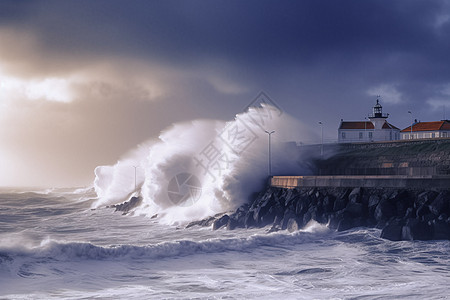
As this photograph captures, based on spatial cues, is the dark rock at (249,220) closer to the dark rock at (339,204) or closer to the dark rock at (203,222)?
the dark rock at (203,222)

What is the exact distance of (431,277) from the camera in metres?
11.9

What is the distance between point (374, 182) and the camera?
2006 centimetres

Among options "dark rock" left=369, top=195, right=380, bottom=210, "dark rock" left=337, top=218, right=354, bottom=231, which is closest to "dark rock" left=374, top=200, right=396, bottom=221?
"dark rock" left=369, top=195, right=380, bottom=210

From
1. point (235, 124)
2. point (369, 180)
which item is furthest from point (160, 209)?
point (369, 180)

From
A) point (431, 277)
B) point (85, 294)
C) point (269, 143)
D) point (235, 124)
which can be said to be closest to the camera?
point (85, 294)

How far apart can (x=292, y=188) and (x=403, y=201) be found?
6.11 metres

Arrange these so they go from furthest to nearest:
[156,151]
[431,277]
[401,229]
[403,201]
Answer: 1. [156,151]
2. [403,201]
3. [401,229]
4. [431,277]

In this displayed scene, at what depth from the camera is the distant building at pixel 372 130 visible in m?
51.7

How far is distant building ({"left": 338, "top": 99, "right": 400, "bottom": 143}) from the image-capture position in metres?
51.7

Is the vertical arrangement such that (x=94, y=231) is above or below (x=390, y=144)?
below

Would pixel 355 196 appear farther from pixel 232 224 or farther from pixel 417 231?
pixel 232 224

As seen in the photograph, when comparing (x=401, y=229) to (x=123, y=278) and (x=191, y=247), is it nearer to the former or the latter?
(x=191, y=247)

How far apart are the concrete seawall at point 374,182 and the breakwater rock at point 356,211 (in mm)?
225

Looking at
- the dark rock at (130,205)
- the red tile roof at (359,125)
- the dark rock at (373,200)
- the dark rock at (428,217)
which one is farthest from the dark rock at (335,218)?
the red tile roof at (359,125)
